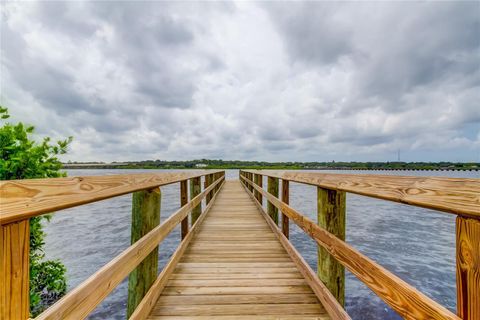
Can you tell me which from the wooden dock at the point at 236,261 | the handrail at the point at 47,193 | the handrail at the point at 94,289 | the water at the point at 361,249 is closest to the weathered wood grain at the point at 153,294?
the wooden dock at the point at 236,261

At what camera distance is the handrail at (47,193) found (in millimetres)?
806

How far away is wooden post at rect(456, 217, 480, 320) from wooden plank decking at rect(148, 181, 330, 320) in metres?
1.47

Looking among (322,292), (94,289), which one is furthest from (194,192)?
(94,289)

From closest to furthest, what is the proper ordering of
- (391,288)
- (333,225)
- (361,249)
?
(391,288)
(333,225)
(361,249)

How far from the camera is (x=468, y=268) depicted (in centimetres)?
88

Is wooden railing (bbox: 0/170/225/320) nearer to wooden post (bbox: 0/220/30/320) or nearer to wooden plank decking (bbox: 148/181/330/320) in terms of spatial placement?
wooden post (bbox: 0/220/30/320)

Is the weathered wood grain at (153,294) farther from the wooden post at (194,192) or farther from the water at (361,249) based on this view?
the water at (361,249)

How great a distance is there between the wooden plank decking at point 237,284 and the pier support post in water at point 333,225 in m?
0.26

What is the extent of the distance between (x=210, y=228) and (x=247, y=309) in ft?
9.92

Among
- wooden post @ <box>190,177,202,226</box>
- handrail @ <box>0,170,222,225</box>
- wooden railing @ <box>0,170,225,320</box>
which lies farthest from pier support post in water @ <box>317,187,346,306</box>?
wooden post @ <box>190,177,202,226</box>

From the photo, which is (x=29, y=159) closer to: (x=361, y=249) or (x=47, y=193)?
(x=47, y=193)

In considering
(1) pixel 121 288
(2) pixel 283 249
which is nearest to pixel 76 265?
(1) pixel 121 288

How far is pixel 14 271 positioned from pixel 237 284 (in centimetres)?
226

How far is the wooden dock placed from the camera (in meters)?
0.86
